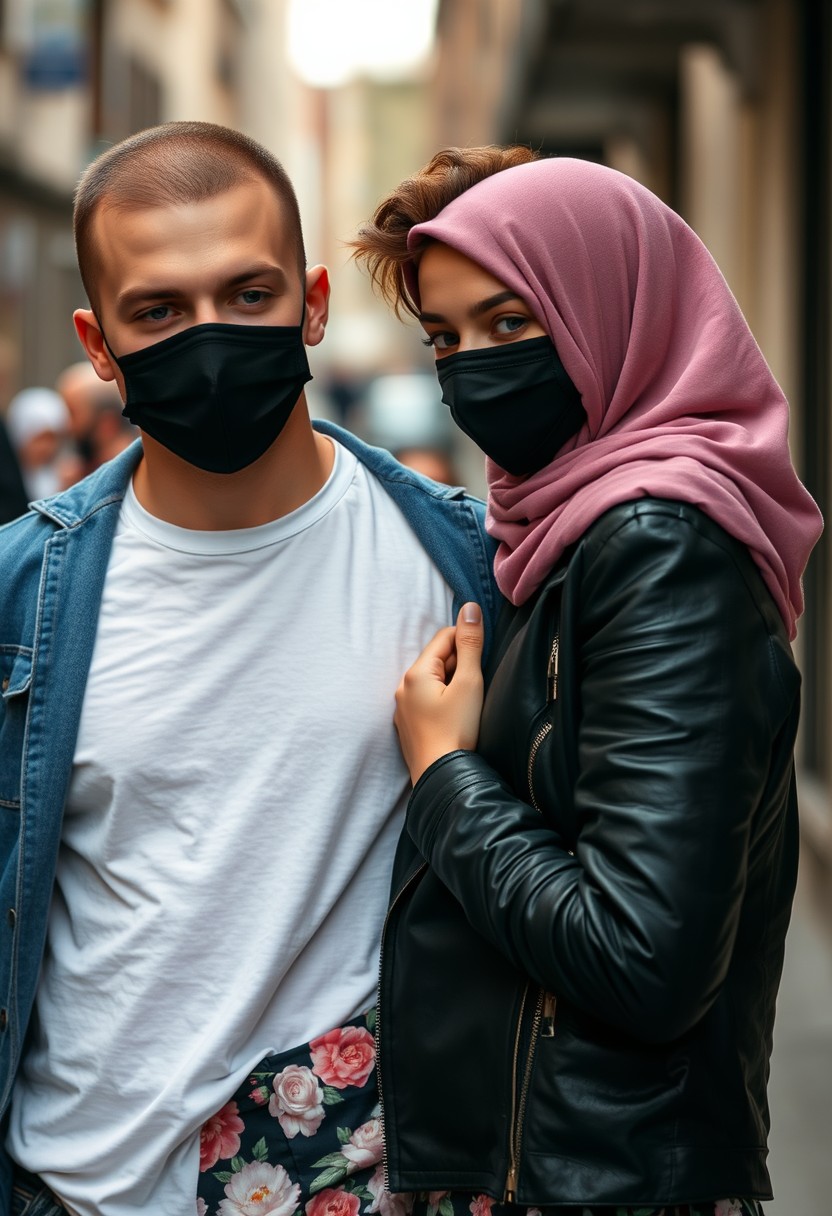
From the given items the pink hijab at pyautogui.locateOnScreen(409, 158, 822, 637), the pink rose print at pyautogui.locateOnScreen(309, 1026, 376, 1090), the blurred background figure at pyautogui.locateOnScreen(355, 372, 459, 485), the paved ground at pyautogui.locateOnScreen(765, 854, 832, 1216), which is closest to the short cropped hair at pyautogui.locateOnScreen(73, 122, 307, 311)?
the pink hijab at pyautogui.locateOnScreen(409, 158, 822, 637)

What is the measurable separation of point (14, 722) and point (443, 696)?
666 mm

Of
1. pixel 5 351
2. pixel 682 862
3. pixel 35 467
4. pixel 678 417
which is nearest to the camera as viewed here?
pixel 682 862

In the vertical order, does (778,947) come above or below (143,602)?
below

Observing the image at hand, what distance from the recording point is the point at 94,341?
95.1 inches

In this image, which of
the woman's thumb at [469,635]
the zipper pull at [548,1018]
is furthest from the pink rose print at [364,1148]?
the woman's thumb at [469,635]

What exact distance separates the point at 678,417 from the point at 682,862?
1.92 feet

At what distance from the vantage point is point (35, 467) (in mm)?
9484

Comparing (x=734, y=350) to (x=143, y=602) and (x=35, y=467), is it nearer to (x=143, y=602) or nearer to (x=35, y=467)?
(x=143, y=602)

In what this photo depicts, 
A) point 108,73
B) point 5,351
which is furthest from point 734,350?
point 108,73

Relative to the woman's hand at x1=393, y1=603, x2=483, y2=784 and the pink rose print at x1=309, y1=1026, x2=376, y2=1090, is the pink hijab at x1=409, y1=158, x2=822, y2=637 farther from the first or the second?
the pink rose print at x1=309, y1=1026, x2=376, y2=1090

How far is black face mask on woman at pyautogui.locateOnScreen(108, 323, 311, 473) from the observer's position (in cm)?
225

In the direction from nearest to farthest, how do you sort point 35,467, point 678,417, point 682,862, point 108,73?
point 682,862 → point 678,417 → point 35,467 → point 108,73

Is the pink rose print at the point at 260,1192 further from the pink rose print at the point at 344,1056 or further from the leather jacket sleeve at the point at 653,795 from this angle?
the leather jacket sleeve at the point at 653,795

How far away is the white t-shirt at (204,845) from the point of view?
7.34 ft
